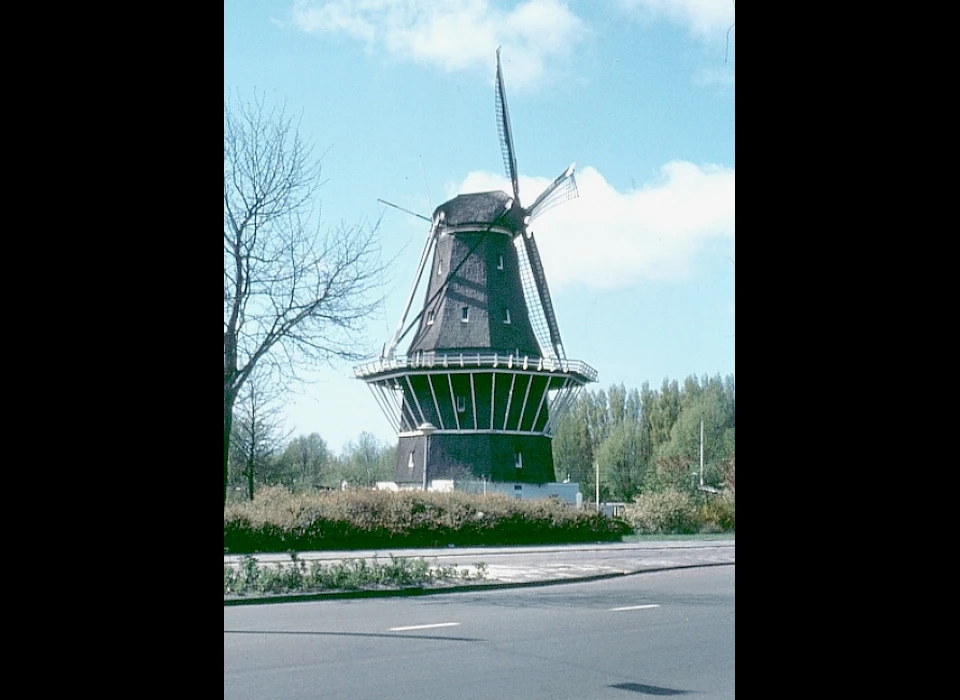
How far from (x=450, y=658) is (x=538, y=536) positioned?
47.0 ft

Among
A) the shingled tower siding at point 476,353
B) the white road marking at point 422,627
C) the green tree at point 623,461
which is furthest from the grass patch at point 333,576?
the green tree at point 623,461

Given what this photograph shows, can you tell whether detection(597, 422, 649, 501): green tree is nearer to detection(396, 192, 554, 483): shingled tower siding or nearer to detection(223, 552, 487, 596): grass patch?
detection(396, 192, 554, 483): shingled tower siding

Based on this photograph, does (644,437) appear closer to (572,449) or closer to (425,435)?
(572,449)

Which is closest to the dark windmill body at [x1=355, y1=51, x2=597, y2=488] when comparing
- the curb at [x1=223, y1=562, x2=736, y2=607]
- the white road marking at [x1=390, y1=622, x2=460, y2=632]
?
the curb at [x1=223, y1=562, x2=736, y2=607]

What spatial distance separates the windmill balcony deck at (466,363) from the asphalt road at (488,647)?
14628mm

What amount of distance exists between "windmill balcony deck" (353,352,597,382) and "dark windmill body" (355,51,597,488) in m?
A: 0.03

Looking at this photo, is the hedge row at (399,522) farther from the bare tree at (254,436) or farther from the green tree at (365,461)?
the green tree at (365,461)

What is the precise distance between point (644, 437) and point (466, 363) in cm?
1980

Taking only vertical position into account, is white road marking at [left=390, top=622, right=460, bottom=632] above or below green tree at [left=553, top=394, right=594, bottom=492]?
below

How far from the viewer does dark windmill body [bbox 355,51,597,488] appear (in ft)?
91.4
